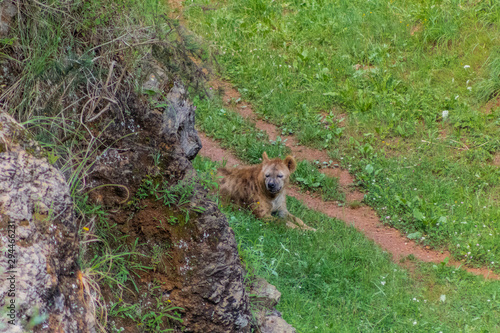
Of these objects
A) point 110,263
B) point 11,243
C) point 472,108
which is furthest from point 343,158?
point 11,243

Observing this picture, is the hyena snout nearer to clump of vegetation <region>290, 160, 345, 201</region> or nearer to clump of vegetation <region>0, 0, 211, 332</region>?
clump of vegetation <region>290, 160, 345, 201</region>

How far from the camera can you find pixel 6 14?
3.56 metres

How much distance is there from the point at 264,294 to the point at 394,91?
783 cm

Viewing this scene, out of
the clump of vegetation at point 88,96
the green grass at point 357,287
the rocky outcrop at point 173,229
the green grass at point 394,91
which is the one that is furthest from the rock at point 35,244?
the green grass at point 394,91

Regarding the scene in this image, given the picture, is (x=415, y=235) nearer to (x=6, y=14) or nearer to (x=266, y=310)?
(x=266, y=310)

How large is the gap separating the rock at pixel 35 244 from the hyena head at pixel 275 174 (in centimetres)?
563

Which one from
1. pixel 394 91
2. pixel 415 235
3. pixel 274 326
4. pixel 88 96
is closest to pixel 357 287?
pixel 415 235

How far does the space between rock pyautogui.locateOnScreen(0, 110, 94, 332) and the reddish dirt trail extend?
198 inches

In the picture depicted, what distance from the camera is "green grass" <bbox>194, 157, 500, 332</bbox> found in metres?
5.67

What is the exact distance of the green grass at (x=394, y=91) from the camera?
8.50 m

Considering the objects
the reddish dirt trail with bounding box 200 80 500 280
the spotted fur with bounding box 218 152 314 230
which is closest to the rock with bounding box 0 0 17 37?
the reddish dirt trail with bounding box 200 80 500 280

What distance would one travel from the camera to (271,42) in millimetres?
12914

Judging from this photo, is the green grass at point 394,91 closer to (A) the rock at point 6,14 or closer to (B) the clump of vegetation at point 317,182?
(B) the clump of vegetation at point 317,182

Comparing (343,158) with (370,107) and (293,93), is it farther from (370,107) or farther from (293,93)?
(293,93)
